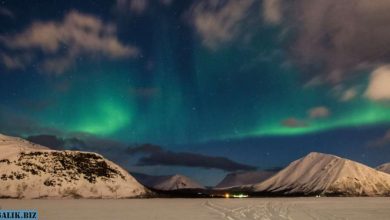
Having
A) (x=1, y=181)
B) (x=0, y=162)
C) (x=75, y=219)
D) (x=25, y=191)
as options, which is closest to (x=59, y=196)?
(x=25, y=191)

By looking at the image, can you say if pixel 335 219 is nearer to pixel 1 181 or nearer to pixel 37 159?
pixel 1 181

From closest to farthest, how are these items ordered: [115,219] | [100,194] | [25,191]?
[115,219] < [25,191] < [100,194]

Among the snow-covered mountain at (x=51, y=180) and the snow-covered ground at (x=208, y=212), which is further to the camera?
the snow-covered mountain at (x=51, y=180)

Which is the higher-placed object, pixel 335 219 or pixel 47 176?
pixel 47 176

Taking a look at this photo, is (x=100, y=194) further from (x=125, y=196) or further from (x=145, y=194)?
(x=145, y=194)

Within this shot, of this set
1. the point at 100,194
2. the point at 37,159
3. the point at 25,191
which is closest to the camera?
the point at 25,191

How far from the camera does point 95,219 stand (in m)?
44.8

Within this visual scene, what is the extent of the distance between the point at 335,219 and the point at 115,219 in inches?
932

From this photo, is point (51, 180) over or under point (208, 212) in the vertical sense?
over

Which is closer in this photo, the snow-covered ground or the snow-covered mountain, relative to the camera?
the snow-covered ground

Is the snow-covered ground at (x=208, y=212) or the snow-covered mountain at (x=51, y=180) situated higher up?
the snow-covered mountain at (x=51, y=180)

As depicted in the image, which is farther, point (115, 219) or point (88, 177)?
point (88, 177)

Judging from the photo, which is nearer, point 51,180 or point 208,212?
point 208,212

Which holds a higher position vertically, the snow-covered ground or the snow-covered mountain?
the snow-covered mountain
